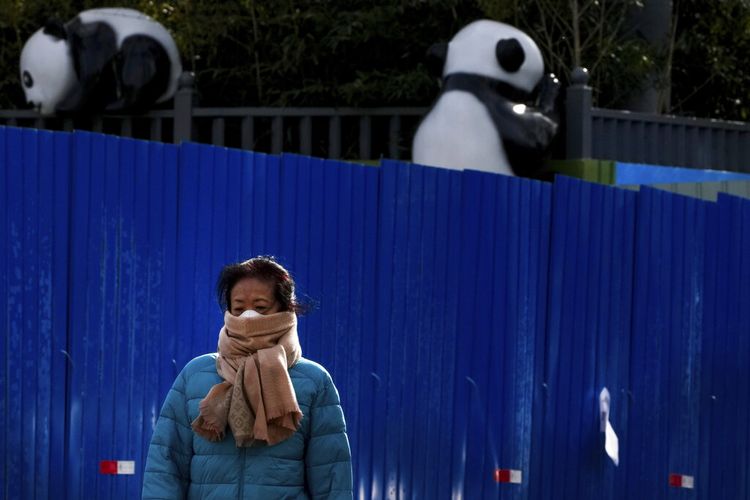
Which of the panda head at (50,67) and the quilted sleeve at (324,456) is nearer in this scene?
the quilted sleeve at (324,456)

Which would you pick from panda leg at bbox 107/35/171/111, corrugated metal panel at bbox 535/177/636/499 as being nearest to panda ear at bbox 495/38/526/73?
corrugated metal panel at bbox 535/177/636/499

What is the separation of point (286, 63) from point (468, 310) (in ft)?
13.3

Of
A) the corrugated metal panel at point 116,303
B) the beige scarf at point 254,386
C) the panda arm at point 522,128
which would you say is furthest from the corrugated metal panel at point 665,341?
the beige scarf at point 254,386

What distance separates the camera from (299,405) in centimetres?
432

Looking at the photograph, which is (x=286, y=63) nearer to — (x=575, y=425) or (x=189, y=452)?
(x=575, y=425)

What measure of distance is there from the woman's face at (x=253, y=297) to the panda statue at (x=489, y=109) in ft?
16.0

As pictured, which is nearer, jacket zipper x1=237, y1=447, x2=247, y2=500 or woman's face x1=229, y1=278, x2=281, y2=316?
jacket zipper x1=237, y1=447, x2=247, y2=500

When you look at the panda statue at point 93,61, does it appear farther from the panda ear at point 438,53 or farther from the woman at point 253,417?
the woman at point 253,417

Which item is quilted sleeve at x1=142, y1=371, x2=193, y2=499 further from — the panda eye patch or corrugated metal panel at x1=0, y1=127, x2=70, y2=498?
the panda eye patch

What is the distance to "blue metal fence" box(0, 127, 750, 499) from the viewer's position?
6180mm

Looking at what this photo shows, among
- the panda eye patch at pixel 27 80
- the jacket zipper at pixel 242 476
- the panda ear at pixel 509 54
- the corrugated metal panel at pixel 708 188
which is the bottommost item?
the jacket zipper at pixel 242 476

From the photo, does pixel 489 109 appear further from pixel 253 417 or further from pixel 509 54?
pixel 253 417

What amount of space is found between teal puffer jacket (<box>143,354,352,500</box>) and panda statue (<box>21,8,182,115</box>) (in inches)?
243

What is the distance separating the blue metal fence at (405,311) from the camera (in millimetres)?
6180
